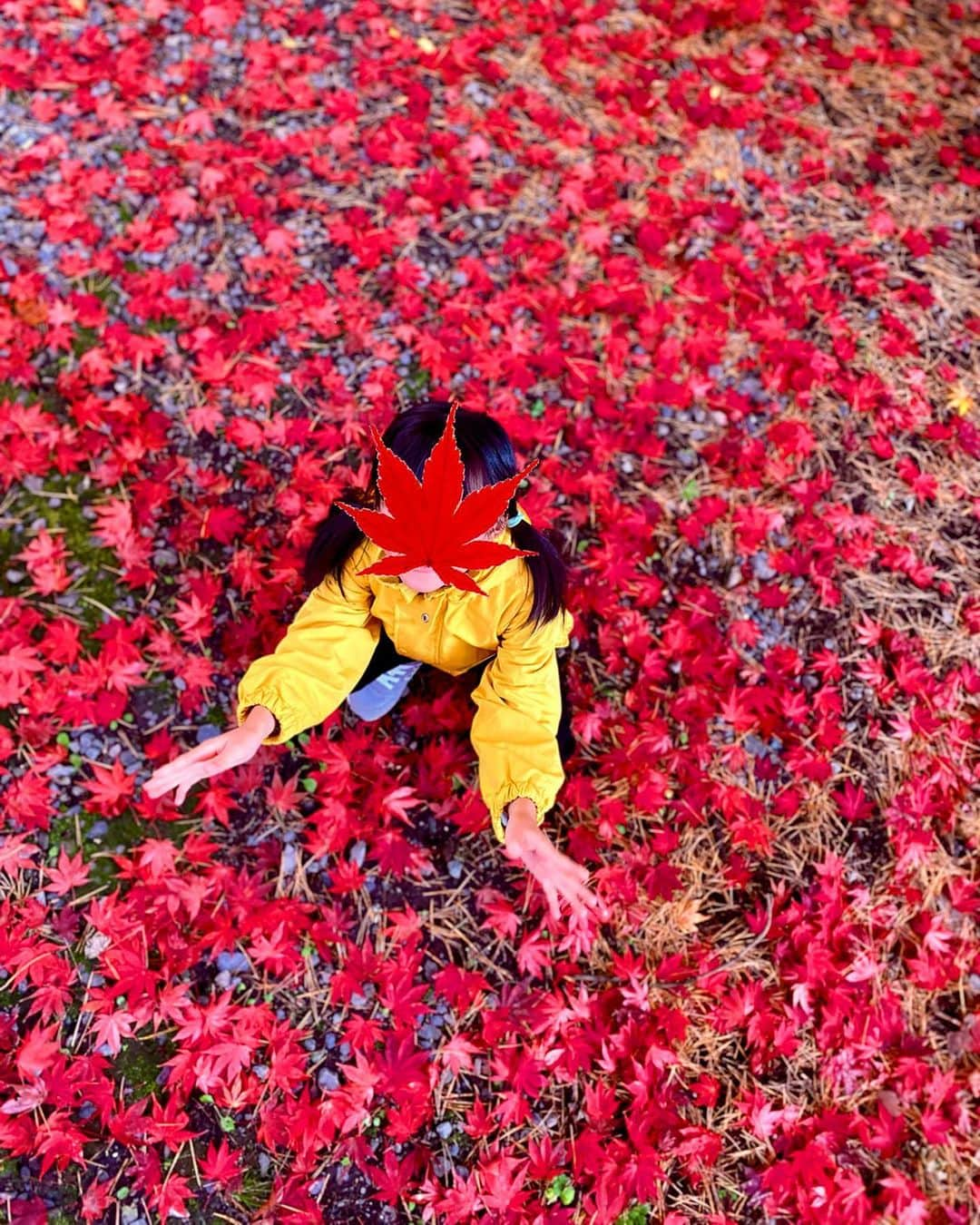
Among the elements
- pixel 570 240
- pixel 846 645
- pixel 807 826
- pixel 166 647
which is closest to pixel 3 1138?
pixel 166 647

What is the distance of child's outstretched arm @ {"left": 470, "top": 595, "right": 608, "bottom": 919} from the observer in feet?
7.64

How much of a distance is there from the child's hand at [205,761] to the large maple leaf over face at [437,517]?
0.67 m

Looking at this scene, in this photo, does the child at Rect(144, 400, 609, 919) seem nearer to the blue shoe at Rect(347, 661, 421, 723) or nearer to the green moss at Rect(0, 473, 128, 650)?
the blue shoe at Rect(347, 661, 421, 723)

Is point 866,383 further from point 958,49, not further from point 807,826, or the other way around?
point 958,49

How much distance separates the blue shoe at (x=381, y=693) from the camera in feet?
9.66

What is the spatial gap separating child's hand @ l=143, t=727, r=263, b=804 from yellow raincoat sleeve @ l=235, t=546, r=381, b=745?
9cm

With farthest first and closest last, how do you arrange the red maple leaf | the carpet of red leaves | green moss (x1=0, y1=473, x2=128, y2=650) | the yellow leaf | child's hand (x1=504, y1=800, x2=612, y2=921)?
the yellow leaf
green moss (x1=0, y1=473, x2=128, y2=650)
the red maple leaf
the carpet of red leaves
child's hand (x1=504, y1=800, x2=612, y2=921)

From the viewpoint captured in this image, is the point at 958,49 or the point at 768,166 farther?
the point at 958,49

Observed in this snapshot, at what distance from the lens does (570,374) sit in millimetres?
3801

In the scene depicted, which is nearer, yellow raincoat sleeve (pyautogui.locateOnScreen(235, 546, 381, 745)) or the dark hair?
the dark hair

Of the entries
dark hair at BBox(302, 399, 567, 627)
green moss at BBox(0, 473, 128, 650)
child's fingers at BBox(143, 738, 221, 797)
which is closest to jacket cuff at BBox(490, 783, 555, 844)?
dark hair at BBox(302, 399, 567, 627)

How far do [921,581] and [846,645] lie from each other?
1.41 feet

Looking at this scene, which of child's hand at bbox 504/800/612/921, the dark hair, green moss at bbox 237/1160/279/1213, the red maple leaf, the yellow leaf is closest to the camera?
the dark hair

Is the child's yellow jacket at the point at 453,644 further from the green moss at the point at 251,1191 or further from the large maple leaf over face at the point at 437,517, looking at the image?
the green moss at the point at 251,1191
